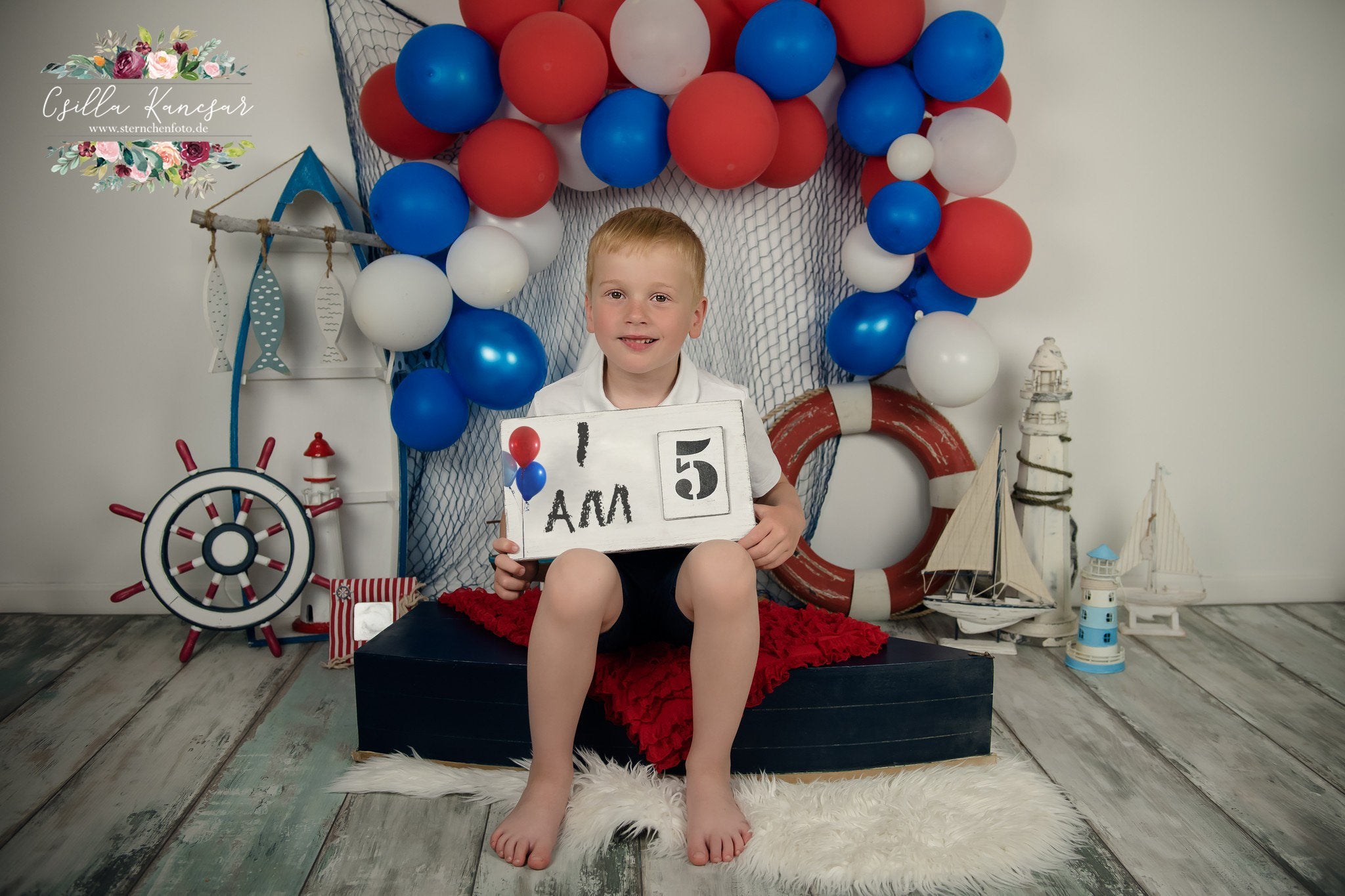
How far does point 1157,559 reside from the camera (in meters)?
2.04

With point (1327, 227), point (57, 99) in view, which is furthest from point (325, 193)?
point (1327, 227)

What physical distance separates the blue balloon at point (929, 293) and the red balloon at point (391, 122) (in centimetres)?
98

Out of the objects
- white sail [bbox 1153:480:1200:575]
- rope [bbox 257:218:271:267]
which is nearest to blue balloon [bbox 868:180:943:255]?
white sail [bbox 1153:480:1200:575]

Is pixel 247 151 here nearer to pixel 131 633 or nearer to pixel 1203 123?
pixel 131 633

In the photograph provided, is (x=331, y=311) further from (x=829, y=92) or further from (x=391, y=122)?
(x=829, y=92)

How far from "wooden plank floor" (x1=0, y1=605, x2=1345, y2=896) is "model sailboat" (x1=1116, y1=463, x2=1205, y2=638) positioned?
5 centimetres

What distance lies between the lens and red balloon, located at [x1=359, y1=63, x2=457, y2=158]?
5.67ft

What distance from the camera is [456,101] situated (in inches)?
63.5

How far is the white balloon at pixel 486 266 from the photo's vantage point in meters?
1.67

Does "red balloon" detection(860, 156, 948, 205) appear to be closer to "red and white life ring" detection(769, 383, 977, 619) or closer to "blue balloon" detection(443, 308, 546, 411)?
"red and white life ring" detection(769, 383, 977, 619)

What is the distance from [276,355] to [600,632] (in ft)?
3.25

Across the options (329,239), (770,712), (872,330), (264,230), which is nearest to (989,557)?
(872,330)

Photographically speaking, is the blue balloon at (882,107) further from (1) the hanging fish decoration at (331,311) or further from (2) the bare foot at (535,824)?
(2) the bare foot at (535,824)

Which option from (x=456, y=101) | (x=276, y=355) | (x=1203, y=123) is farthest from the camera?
(x=1203, y=123)
